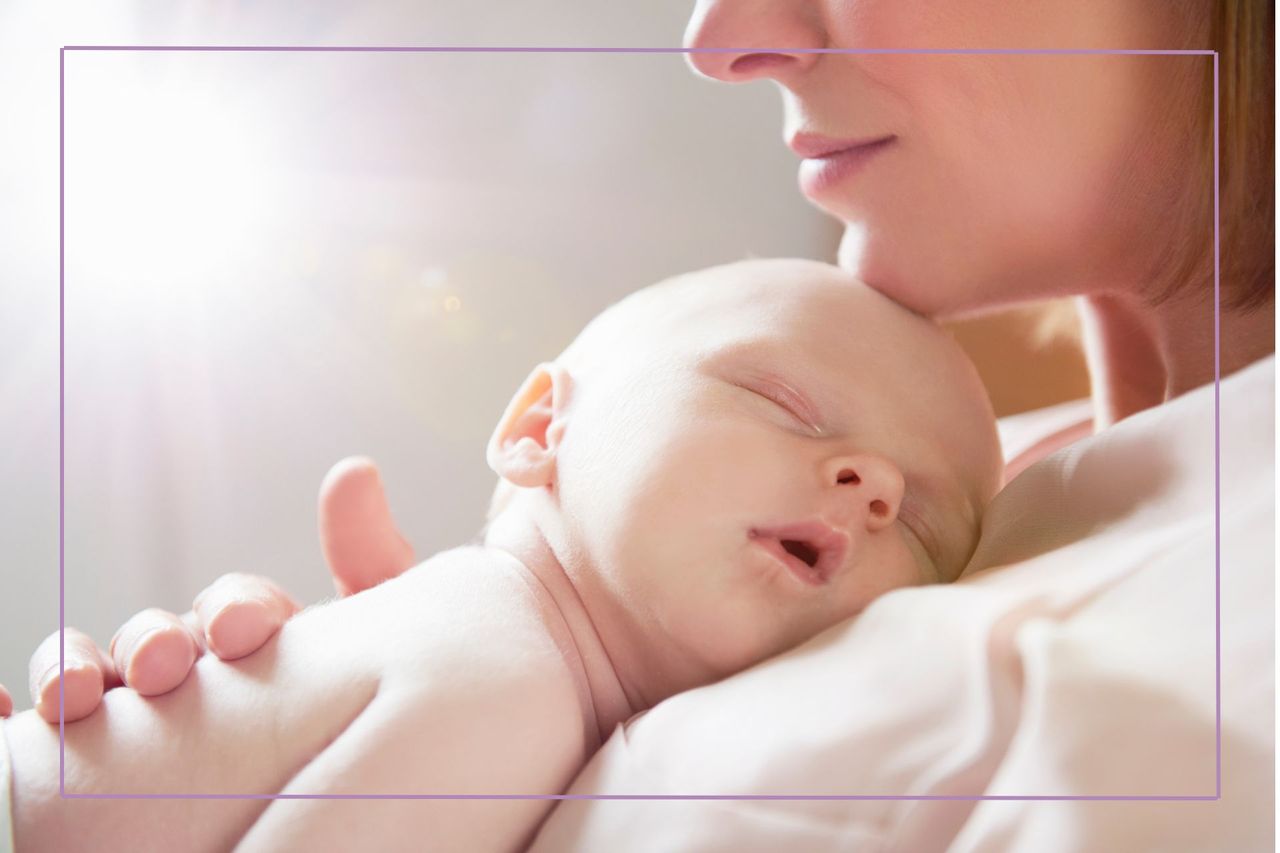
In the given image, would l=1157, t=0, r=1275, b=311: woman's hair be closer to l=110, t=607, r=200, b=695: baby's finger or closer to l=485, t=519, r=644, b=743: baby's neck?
l=485, t=519, r=644, b=743: baby's neck

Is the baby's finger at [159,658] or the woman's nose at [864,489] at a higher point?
the woman's nose at [864,489]

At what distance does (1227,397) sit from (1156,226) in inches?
5.7

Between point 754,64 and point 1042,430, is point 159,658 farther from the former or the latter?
point 1042,430

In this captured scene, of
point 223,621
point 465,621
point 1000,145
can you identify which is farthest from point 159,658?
point 1000,145

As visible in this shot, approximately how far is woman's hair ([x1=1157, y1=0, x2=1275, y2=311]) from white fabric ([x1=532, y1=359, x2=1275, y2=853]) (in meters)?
0.15

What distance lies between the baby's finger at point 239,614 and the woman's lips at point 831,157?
391mm

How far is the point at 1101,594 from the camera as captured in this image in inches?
19.6

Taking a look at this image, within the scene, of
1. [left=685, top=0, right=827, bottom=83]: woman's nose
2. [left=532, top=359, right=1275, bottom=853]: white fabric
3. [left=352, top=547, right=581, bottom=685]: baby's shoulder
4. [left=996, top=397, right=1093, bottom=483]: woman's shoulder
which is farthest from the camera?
[left=996, top=397, right=1093, bottom=483]: woman's shoulder

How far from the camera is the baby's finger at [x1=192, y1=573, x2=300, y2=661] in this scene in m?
0.58

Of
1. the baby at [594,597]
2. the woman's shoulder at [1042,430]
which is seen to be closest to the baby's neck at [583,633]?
the baby at [594,597]

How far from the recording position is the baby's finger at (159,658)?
562mm

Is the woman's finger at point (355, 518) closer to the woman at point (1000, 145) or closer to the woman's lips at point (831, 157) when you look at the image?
the woman at point (1000, 145)

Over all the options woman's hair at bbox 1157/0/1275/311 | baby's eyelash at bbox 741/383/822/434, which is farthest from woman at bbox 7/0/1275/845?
baby's eyelash at bbox 741/383/822/434

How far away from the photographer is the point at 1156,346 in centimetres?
74
